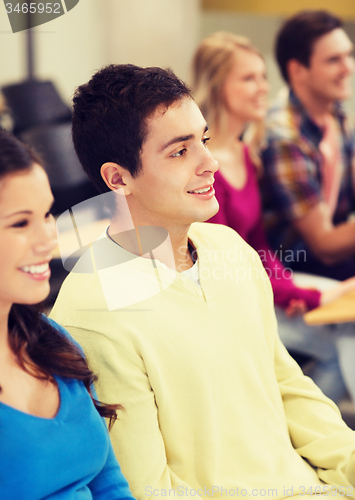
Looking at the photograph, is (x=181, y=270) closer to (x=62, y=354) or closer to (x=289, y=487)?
(x=62, y=354)

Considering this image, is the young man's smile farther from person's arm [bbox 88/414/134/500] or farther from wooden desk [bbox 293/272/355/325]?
wooden desk [bbox 293/272/355/325]

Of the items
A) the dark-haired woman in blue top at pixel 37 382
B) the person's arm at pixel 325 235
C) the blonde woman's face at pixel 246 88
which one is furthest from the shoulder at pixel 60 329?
the person's arm at pixel 325 235

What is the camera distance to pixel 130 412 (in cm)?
61

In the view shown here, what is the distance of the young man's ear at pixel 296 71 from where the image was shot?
1710mm

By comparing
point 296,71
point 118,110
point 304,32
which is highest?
point 118,110

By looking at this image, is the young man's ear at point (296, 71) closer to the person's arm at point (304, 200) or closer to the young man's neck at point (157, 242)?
the person's arm at point (304, 200)

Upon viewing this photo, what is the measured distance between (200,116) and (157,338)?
271 mm

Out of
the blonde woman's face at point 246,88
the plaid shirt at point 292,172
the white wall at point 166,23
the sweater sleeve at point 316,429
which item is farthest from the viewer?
the white wall at point 166,23

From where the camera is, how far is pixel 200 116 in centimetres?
63

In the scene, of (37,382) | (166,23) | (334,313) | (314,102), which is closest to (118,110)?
(37,382)

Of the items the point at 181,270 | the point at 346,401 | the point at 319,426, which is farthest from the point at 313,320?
the point at 181,270

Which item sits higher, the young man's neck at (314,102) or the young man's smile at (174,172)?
the young man's smile at (174,172)

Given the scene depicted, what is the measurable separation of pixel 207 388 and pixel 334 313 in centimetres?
62

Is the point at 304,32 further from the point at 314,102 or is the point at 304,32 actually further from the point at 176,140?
the point at 176,140
